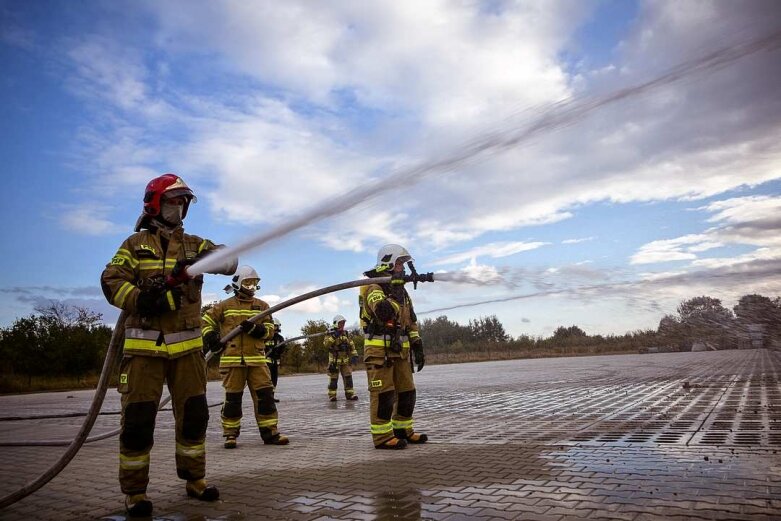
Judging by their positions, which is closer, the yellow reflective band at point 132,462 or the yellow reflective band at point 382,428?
the yellow reflective band at point 132,462

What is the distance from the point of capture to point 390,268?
646 cm

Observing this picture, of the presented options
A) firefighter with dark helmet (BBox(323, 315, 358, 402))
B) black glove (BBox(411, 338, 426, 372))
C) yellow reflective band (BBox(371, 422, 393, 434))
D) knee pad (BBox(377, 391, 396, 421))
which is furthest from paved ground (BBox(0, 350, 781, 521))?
firefighter with dark helmet (BBox(323, 315, 358, 402))

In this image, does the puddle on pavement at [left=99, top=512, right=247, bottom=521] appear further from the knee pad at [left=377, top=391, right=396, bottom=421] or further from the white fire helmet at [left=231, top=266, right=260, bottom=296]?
the white fire helmet at [left=231, top=266, right=260, bottom=296]

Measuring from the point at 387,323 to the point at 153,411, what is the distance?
274 cm

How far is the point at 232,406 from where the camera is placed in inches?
276

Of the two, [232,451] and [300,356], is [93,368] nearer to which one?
[300,356]

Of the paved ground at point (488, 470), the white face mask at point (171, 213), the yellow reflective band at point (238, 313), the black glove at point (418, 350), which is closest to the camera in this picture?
the paved ground at point (488, 470)

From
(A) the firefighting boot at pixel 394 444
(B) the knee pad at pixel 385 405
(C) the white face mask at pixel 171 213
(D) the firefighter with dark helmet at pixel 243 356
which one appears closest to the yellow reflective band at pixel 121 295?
(C) the white face mask at pixel 171 213

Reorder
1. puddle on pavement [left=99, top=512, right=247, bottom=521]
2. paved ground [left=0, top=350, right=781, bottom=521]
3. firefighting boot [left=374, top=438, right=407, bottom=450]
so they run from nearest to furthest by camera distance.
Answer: paved ground [left=0, top=350, right=781, bottom=521] → puddle on pavement [left=99, top=512, right=247, bottom=521] → firefighting boot [left=374, top=438, right=407, bottom=450]

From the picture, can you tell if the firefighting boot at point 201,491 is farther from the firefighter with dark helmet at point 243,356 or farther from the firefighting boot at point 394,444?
the firefighter with dark helmet at point 243,356

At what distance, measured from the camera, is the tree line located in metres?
3.75

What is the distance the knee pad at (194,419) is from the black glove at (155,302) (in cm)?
78

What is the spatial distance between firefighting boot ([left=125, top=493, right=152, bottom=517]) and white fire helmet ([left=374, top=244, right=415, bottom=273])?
134 inches

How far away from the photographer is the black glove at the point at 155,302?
3.92 meters
